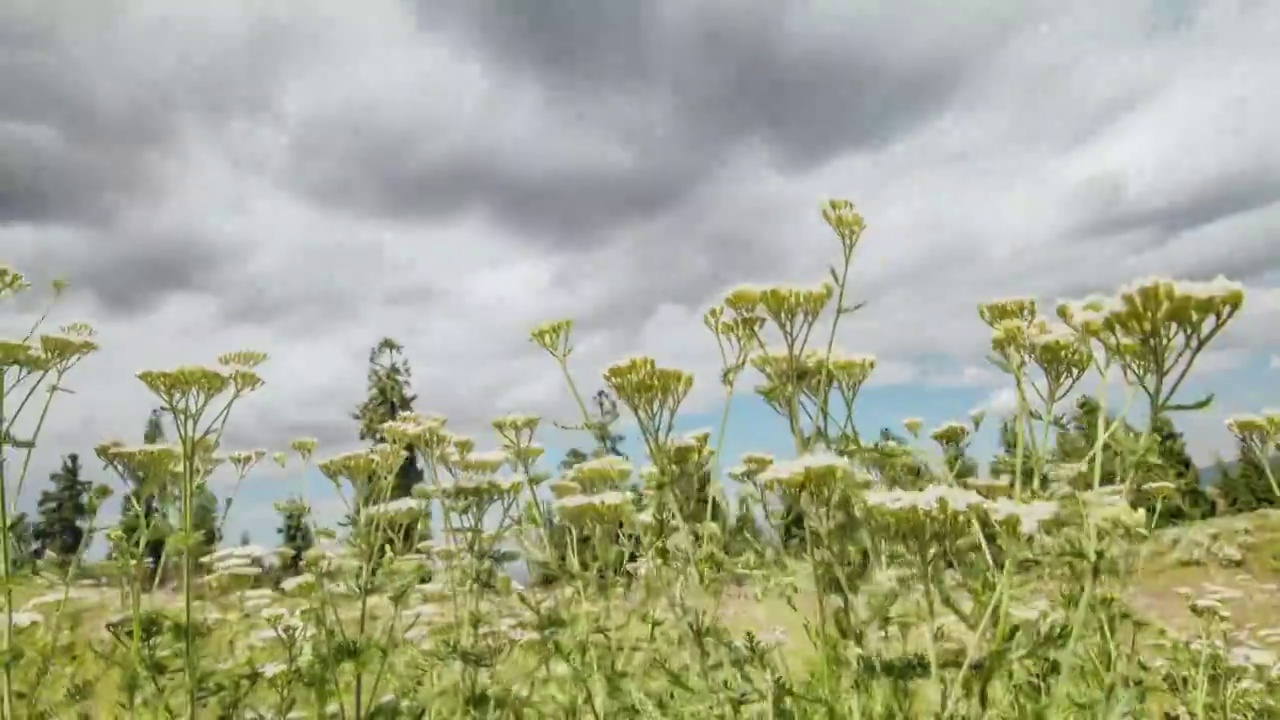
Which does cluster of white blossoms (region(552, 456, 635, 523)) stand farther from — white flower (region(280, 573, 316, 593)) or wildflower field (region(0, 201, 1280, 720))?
white flower (region(280, 573, 316, 593))

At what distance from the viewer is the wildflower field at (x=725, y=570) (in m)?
3.06

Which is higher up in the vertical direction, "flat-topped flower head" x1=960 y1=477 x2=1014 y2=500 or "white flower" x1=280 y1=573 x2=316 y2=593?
"flat-topped flower head" x1=960 y1=477 x2=1014 y2=500

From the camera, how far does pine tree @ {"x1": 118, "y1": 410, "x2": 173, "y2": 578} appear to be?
3826mm

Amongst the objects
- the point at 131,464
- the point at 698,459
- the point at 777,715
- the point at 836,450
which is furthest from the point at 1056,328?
the point at 131,464

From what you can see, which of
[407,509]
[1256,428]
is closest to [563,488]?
[407,509]

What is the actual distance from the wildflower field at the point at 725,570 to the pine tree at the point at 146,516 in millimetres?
53

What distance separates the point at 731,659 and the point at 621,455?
6.21 ft

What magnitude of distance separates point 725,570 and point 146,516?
3.11 m

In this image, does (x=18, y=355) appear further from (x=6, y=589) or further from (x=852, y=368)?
(x=852, y=368)

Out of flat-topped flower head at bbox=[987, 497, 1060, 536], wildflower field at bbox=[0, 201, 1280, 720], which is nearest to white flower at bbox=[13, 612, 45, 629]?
wildflower field at bbox=[0, 201, 1280, 720]

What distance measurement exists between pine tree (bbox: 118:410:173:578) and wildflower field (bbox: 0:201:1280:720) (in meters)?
0.05

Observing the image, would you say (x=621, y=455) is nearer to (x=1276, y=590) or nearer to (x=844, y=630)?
(x=844, y=630)

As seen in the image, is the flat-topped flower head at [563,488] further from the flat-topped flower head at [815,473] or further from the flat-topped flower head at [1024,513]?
the flat-topped flower head at [1024,513]

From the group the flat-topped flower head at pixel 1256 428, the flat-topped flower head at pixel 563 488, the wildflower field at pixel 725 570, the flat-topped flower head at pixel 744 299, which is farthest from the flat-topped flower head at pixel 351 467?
the flat-topped flower head at pixel 1256 428
